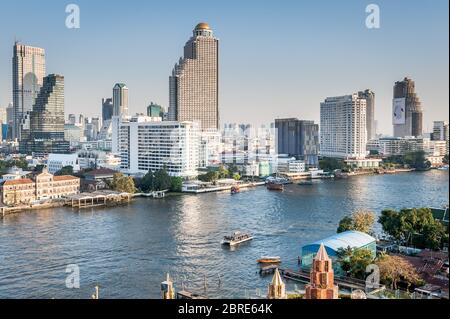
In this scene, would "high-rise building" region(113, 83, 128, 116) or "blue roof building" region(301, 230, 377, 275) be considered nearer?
"blue roof building" region(301, 230, 377, 275)

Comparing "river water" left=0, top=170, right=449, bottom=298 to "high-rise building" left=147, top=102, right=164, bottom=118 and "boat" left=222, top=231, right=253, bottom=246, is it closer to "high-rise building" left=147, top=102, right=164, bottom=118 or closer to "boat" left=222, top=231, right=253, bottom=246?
"boat" left=222, top=231, right=253, bottom=246

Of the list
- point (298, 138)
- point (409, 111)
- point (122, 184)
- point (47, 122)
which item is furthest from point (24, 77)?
point (409, 111)

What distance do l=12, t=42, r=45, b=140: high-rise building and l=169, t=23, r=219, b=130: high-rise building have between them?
14.7ft

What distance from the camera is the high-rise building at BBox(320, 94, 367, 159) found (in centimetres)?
1680

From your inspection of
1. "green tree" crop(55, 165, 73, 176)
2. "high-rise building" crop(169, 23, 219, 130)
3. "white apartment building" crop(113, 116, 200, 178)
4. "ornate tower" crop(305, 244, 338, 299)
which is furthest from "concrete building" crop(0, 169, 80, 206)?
"high-rise building" crop(169, 23, 219, 130)

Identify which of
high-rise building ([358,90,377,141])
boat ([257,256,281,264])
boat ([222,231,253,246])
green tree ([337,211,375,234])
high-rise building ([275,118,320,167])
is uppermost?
high-rise building ([358,90,377,141])

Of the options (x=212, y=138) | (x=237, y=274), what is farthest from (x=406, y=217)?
(x=212, y=138)

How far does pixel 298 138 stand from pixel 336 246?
502 inches

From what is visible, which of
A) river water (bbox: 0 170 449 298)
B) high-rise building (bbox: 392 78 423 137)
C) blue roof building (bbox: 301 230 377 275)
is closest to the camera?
river water (bbox: 0 170 449 298)

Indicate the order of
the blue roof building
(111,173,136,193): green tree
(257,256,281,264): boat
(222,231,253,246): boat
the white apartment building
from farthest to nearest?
the white apartment building
(111,173,136,193): green tree
(222,231,253,246): boat
(257,256,281,264): boat
the blue roof building

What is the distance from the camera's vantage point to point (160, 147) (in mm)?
11188

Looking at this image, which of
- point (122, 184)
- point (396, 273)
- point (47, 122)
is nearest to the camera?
point (396, 273)

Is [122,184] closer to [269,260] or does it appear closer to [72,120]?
[269,260]
